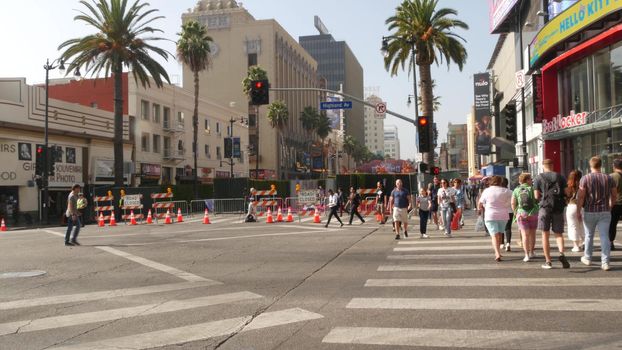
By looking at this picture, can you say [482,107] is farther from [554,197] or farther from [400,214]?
[554,197]

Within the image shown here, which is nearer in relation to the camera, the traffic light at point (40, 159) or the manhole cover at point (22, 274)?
the manhole cover at point (22, 274)

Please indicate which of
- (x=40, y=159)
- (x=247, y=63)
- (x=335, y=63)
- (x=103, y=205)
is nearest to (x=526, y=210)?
(x=103, y=205)

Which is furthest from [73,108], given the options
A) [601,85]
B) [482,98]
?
[482,98]

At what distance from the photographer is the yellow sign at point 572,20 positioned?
21.9m

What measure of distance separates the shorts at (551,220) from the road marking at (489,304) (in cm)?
264

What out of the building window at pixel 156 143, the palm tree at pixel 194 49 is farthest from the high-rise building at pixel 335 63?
the building window at pixel 156 143

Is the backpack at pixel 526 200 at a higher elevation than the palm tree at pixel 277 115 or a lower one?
lower

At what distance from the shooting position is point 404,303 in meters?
7.13

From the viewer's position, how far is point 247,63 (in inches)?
3430

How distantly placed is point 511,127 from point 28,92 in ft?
96.9

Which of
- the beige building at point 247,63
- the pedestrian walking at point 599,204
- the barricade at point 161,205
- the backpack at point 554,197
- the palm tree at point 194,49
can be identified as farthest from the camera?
the beige building at point 247,63

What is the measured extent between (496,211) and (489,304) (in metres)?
3.88

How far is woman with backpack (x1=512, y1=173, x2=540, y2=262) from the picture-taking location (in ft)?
31.9

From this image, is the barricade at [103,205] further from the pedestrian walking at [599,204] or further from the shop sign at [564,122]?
the pedestrian walking at [599,204]
